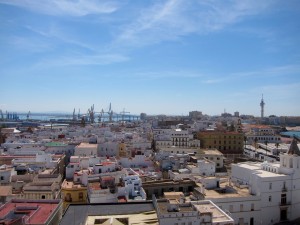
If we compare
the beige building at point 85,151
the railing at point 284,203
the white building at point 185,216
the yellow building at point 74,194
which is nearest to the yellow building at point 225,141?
the beige building at point 85,151

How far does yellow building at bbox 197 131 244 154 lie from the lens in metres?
68.9

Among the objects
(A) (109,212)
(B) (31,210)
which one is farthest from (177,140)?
(B) (31,210)

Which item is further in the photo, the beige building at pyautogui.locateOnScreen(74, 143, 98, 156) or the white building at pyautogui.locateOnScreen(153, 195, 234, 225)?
the beige building at pyautogui.locateOnScreen(74, 143, 98, 156)

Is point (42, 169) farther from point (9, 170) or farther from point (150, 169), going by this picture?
point (150, 169)

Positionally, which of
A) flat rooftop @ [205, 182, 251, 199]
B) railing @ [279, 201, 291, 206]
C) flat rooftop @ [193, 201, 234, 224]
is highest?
flat rooftop @ [193, 201, 234, 224]

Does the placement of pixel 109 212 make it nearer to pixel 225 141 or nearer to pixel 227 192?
pixel 227 192

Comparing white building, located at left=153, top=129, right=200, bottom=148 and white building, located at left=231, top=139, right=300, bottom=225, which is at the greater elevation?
white building, located at left=153, top=129, right=200, bottom=148

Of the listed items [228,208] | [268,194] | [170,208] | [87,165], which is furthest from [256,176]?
[87,165]

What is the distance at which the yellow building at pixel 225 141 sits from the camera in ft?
226

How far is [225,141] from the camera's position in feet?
228

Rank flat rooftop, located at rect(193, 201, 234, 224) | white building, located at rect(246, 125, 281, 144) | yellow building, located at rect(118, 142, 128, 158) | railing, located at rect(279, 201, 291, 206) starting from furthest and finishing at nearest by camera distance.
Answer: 1. white building, located at rect(246, 125, 281, 144)
2. yellow building, located at rect(118, 142, 128, 158)
3. railing, located at rect(279, 201, 291, 206)
4. flat rooftop, located at rect(193, 201, 234, 224)

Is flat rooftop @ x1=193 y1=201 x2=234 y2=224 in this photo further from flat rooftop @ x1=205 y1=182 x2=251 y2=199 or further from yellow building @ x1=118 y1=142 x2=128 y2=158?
yellow building @ x1=118 y1=142 x2=128 y2=158

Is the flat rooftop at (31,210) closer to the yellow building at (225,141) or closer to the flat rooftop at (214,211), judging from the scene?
the flat rooftop at (214,211)

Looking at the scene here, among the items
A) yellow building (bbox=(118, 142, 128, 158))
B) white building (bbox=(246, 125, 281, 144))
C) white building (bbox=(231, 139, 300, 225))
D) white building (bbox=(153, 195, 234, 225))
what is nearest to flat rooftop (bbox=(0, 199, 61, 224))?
white building (bbox=(153, 195, 234, 225))
